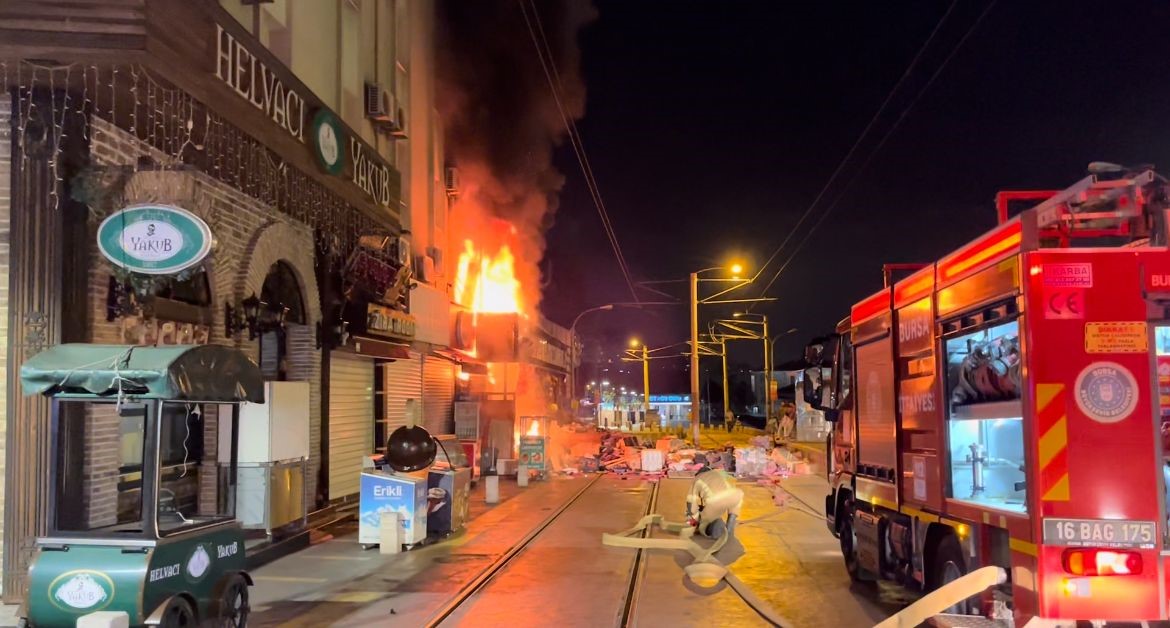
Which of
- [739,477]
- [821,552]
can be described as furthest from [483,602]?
[739,477]

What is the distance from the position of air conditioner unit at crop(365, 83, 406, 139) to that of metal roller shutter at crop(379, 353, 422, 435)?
185 inches

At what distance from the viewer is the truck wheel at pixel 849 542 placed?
8500mm

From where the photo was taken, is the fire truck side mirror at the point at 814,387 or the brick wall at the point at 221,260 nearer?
the brick wall at the point at 221,260

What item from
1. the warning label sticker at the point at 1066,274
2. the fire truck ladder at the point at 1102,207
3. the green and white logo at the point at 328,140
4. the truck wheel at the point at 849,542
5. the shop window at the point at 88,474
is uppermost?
the green and white logo at the point at 328,140

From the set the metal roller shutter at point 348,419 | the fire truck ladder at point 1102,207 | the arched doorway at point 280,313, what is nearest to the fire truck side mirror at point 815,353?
the fire truck ladder at point 1102,207

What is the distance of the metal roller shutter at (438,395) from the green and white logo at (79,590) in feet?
47.3

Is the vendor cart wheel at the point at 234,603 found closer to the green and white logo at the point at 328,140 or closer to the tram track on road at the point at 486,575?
the tram track on road at the point at 486,575

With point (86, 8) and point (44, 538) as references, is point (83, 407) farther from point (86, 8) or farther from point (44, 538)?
point (86, 8)

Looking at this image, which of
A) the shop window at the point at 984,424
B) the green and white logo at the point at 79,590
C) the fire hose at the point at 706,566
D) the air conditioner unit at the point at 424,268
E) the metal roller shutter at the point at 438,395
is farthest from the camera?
the metal roller shutter at the point at 438,395

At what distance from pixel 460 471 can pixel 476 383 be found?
13850mm

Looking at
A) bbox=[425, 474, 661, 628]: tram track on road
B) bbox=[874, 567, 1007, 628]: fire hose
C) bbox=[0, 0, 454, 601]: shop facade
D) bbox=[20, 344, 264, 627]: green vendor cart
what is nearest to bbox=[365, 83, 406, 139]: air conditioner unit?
bbox=[0, 0, 454, 601]: shop facade

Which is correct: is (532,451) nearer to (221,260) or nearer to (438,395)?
(438,395)

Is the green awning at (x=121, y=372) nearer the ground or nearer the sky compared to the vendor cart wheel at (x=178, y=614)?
nearer the sky

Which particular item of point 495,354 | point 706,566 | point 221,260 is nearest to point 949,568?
point 706,566
